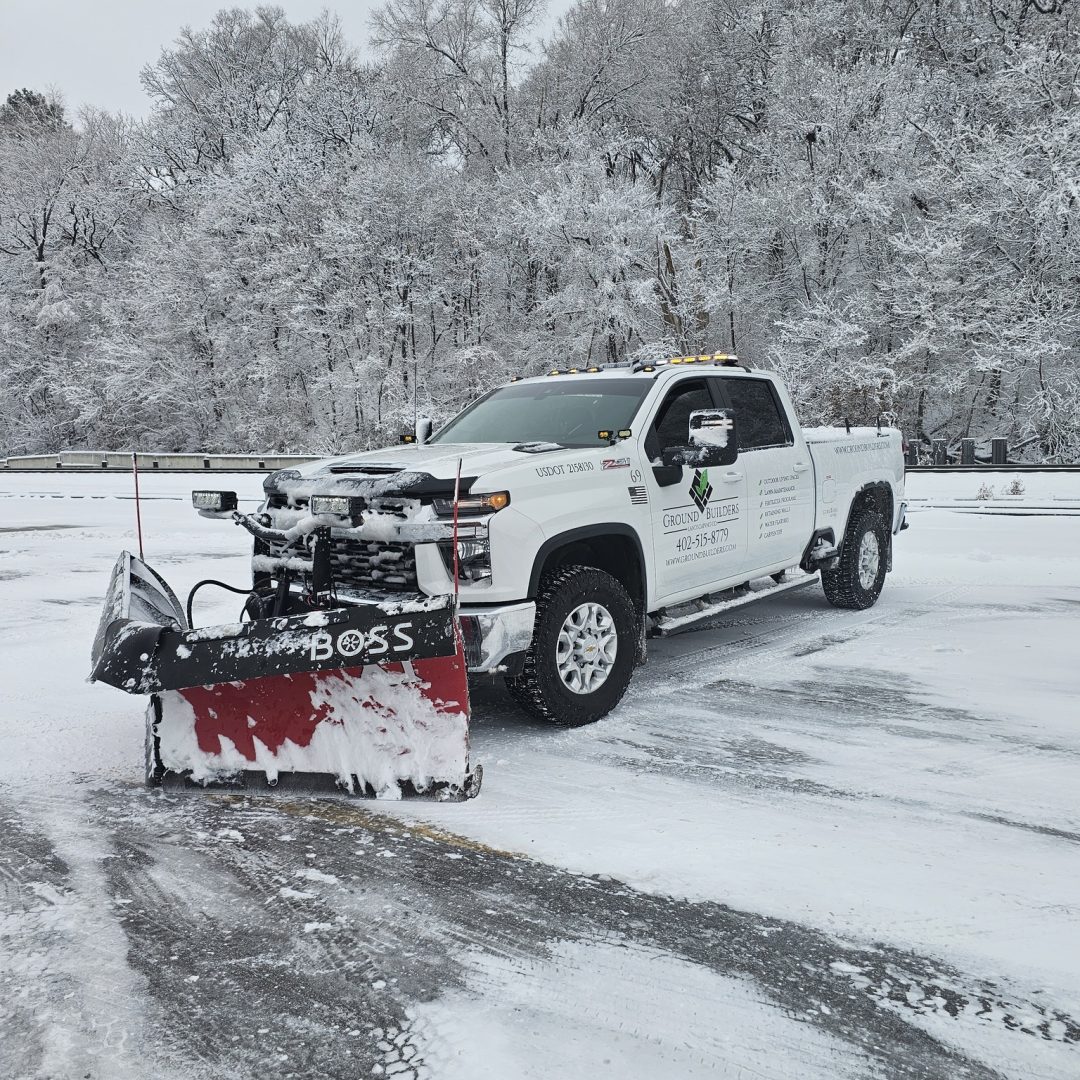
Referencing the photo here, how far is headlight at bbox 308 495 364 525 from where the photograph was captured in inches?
176

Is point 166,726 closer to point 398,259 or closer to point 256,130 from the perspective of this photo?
point 398,259

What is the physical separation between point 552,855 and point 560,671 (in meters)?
1.44

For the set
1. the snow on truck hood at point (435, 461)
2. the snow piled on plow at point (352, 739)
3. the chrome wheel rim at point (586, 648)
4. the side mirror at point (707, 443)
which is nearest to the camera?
the snow piled on plow at point (352, 739)

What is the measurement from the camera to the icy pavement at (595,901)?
8.42 feet

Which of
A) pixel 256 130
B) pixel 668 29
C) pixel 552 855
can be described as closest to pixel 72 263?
pixel 256 130

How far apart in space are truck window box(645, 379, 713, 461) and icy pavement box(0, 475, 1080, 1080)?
1.50 meters

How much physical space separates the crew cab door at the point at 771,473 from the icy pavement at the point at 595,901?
3.96 ft

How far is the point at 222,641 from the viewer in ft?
13.0

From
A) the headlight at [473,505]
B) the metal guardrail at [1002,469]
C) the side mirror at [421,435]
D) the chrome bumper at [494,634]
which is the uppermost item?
the side mirror at [421,435]

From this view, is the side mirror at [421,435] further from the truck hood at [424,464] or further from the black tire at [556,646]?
the black tire at [556,646]

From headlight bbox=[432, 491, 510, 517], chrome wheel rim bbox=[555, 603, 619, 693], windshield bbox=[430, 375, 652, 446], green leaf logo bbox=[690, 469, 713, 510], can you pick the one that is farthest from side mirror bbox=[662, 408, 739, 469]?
headlight bbox=[432, 491, 510, 517]

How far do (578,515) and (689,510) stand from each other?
3.58ft

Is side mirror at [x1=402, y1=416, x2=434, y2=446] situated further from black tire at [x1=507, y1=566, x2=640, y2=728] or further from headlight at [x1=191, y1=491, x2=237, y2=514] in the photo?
black tire at [x1=507, y1=566, x2=640, y2=728]

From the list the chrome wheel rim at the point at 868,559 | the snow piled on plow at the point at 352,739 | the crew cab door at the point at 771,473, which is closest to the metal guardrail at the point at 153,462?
the chrome wheel rim at the point at 868,559
